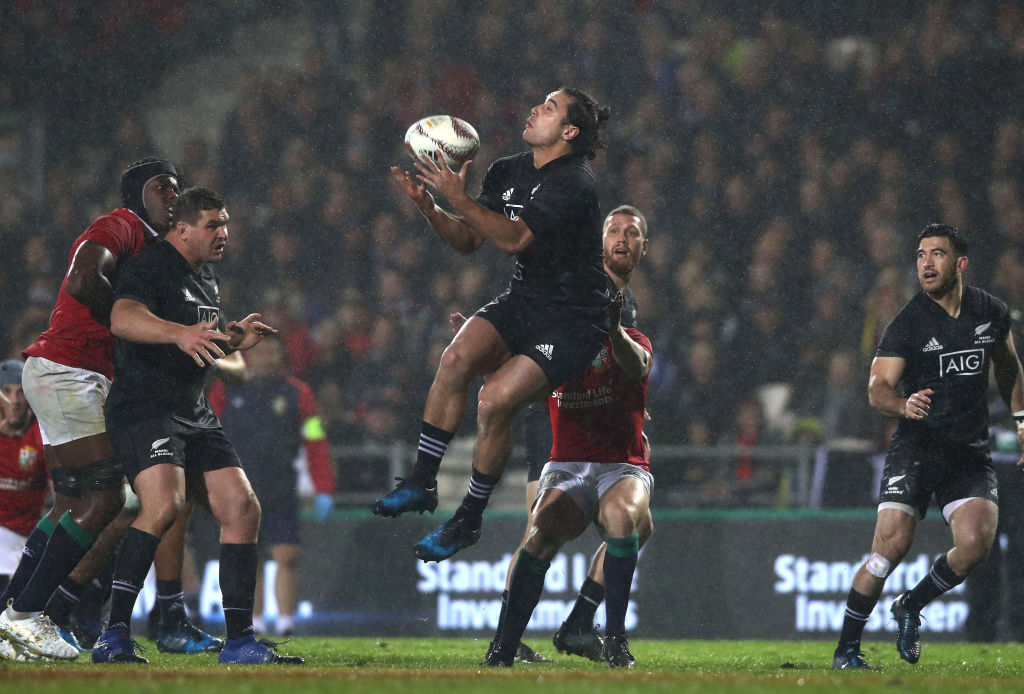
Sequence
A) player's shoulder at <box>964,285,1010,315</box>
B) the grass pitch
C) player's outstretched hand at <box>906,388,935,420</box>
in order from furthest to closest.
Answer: player's shoulder at <box>964,285,1010,315</box> → player's outstretched hand at <box>906,388,935,420</box> → the grass pitch

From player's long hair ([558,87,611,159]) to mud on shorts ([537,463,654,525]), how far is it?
5.23ft

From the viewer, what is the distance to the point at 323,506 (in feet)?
33.6

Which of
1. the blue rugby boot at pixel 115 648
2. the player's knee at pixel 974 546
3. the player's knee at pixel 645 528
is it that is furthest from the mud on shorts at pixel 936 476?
the blue rugby boot at pixel 115 648

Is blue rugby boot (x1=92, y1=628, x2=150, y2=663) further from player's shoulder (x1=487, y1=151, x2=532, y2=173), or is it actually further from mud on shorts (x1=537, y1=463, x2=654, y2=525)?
player's shoulder (x1=487, y1=151, x2=532, y2=173)

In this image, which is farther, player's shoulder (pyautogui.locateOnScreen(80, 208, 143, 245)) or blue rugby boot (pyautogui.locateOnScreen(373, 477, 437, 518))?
player's shoulder (pyautogui.locateOnScreen(80, 208, 143, 245))

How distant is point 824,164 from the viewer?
13359mm

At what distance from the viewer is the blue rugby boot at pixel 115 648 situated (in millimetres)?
6055

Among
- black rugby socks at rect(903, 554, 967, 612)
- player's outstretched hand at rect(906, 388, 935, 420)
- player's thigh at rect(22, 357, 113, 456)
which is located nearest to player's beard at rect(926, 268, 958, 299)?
player's outstretched hand at rect(906, 388, 935, 420)

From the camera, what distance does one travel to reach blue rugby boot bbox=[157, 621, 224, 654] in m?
6.97

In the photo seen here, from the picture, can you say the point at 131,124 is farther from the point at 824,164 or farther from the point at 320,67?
the point at 824,164

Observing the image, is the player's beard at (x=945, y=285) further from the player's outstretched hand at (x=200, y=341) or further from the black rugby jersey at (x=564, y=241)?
the player's outstretched hand at (x=200, y=341)

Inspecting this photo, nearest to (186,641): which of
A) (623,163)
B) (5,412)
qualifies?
(5,412)

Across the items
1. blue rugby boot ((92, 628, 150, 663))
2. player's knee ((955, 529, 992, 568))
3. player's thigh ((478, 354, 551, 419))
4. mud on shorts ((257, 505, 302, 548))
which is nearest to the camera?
player's thigh ((478, 354, 551, 419))

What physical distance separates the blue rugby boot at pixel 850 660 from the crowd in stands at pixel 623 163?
4.33 metres
